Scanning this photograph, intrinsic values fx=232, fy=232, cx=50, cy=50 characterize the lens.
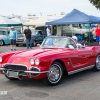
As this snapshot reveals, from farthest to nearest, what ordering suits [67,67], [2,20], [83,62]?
[2,20] < [83,62] < [67,67]

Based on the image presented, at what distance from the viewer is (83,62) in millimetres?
7375

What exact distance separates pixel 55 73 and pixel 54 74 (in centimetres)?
5

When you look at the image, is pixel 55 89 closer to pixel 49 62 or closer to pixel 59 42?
pixel 49 62

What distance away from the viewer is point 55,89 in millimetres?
5957

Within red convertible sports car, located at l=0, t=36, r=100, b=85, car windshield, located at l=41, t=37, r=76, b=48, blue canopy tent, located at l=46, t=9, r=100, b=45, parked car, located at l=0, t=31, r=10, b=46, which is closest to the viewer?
red convertible sports car, located at l=0, t=36, r=100, b=85

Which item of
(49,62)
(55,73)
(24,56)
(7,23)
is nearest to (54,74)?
(55,73)

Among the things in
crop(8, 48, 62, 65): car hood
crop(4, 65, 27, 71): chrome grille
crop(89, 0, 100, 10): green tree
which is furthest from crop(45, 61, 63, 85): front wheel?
crop(89, 0, 100, 10): green tree

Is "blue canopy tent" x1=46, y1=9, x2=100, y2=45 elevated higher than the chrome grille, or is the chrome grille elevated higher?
"blue canopy tent" x1=46, y1=9, x2=100, y2=45

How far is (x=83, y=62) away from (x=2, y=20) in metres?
21.0

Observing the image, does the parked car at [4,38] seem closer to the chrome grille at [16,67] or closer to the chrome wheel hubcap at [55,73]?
the chrome grille at [16,67]

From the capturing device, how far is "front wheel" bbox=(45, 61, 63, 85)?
6.17 meters

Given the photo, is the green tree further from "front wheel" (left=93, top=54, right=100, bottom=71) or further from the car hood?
the car hood

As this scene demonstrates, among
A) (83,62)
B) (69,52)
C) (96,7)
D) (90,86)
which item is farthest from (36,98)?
(96,7)

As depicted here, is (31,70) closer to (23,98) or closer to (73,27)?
(23,98)
